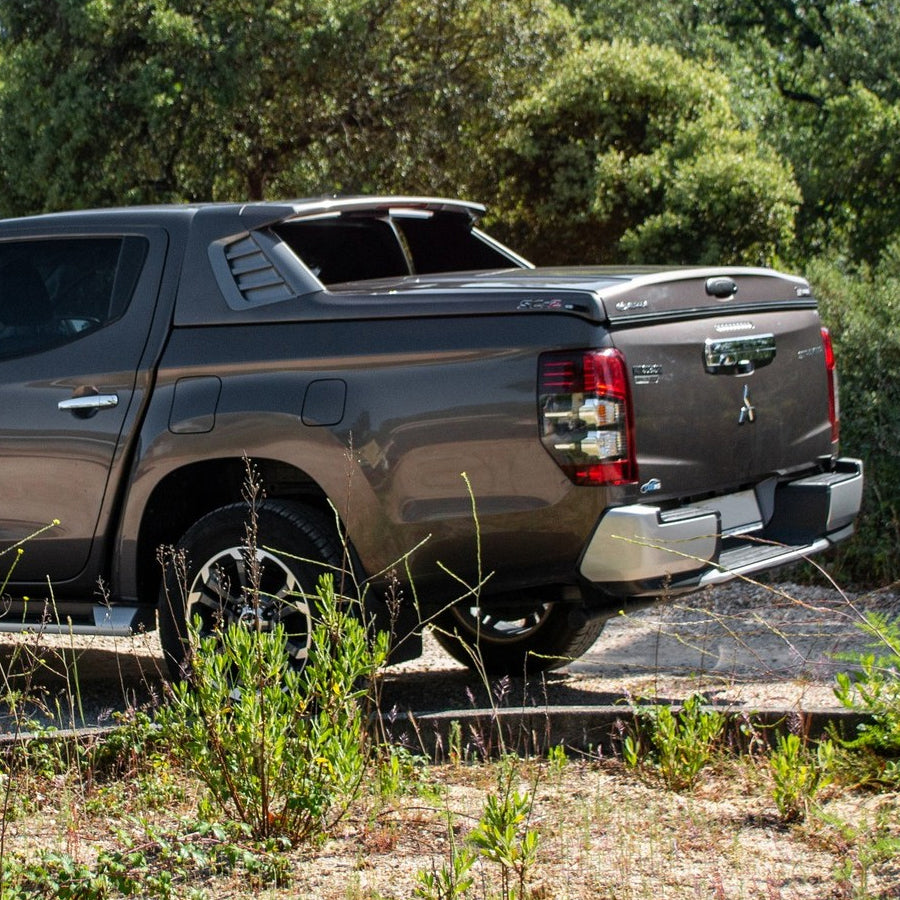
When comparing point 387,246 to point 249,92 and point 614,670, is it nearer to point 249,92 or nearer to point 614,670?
point 614,670

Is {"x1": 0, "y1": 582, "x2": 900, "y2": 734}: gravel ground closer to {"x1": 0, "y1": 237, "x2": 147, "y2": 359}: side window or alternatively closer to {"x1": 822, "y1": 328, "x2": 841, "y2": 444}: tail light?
{"x1": 822, "y1": 328, "x2": 841, "y2": 444}: tail light

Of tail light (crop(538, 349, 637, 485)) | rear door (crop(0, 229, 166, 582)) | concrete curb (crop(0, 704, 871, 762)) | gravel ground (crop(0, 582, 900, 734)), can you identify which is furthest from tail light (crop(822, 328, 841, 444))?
rear door (crop(0, 229, 166, 582))

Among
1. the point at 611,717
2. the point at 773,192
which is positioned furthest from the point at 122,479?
the point at 773,192

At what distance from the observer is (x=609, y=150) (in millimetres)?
13852

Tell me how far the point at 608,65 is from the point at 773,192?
246 centimetres

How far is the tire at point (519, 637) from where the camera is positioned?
20.7 feet

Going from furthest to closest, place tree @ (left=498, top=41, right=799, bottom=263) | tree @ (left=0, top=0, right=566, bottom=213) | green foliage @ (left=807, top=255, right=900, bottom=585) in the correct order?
tree @ (left=0, top=0, right=566, bottom=213) → tree @ (left=498, top=41, right=799, bottom=263) → green foliage @ (left=807, top=255, right=900, bottom=585)

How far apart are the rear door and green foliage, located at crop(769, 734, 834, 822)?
9.29 ft

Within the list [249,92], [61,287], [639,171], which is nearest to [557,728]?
[61,287]

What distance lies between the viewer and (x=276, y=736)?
12.2ft

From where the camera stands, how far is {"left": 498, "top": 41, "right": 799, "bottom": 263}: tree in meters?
12.8

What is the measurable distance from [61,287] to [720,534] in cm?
282

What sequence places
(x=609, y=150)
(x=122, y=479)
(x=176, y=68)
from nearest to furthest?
1. (x=122, y=479)
2. (x=609, y=150)
3. (x=176, y=68)

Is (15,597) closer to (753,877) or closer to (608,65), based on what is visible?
(753,877)
